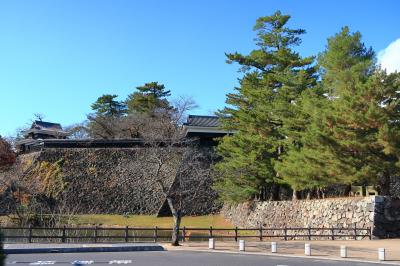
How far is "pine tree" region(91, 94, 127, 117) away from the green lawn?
21823mm

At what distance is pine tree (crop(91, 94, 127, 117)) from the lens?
5406 cm

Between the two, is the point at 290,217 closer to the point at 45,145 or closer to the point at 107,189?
the point at 107,189

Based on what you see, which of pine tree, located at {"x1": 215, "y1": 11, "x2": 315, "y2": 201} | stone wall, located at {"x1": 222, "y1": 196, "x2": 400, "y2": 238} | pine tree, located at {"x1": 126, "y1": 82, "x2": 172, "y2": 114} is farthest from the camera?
pine tree, located at {"x1": 126, "y1": 82, "x2": 172, "y2": 114}

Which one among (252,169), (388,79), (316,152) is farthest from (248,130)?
(388,79)

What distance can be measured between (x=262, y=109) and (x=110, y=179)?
15459 mm

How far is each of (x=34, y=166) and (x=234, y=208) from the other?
1624 cm

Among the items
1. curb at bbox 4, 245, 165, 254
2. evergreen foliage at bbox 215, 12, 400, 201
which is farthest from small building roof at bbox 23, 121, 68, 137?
curb at bbox 4, 245, 165, 254

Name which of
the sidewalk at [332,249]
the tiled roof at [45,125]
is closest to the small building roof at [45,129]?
the tiled roof at [45,125]

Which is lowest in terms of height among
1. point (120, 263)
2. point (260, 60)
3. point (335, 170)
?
point (120, 263)

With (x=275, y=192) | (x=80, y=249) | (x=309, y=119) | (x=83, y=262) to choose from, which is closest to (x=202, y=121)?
(x=275, y=192)

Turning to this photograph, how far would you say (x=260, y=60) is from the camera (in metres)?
29.6

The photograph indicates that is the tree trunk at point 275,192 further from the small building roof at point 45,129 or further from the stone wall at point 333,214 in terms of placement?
the small building roof at point 45,129

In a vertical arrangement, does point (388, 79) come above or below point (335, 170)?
above

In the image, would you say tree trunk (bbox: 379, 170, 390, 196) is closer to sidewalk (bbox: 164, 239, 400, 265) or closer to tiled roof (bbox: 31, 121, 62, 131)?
sidewalk (bbox: 164, 239, 400, 265)
